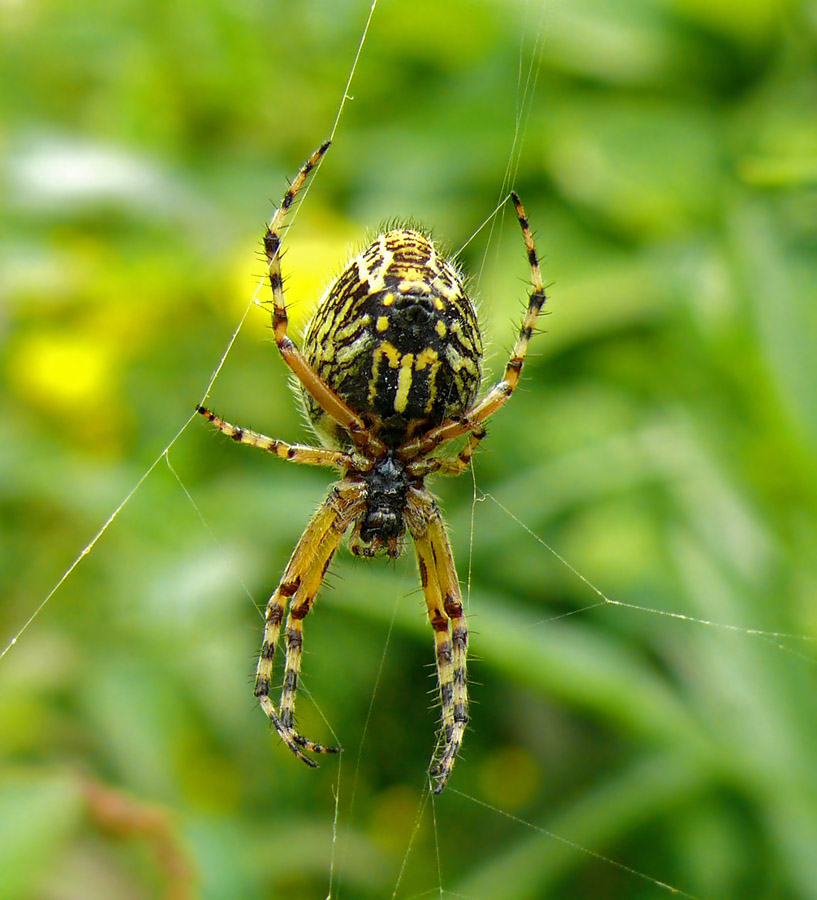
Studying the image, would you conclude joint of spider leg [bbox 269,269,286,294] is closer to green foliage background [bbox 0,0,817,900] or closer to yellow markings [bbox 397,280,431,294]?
yellow markings [bbox 397,280,431,294]

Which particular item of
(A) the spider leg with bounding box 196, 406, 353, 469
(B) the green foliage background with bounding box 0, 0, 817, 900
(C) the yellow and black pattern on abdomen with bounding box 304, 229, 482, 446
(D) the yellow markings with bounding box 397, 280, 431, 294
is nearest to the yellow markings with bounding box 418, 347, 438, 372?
(C) the yellow and black pattern on abdomen with bounding box 304, 229, 482, 446

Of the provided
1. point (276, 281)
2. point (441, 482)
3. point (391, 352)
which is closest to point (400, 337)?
point (391, 352)

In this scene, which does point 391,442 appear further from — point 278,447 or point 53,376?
point 53,376

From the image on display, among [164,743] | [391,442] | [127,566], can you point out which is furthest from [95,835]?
[391,442]

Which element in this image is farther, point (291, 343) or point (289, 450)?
point (289, 450)

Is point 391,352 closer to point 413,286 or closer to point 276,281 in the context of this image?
point 413,286
